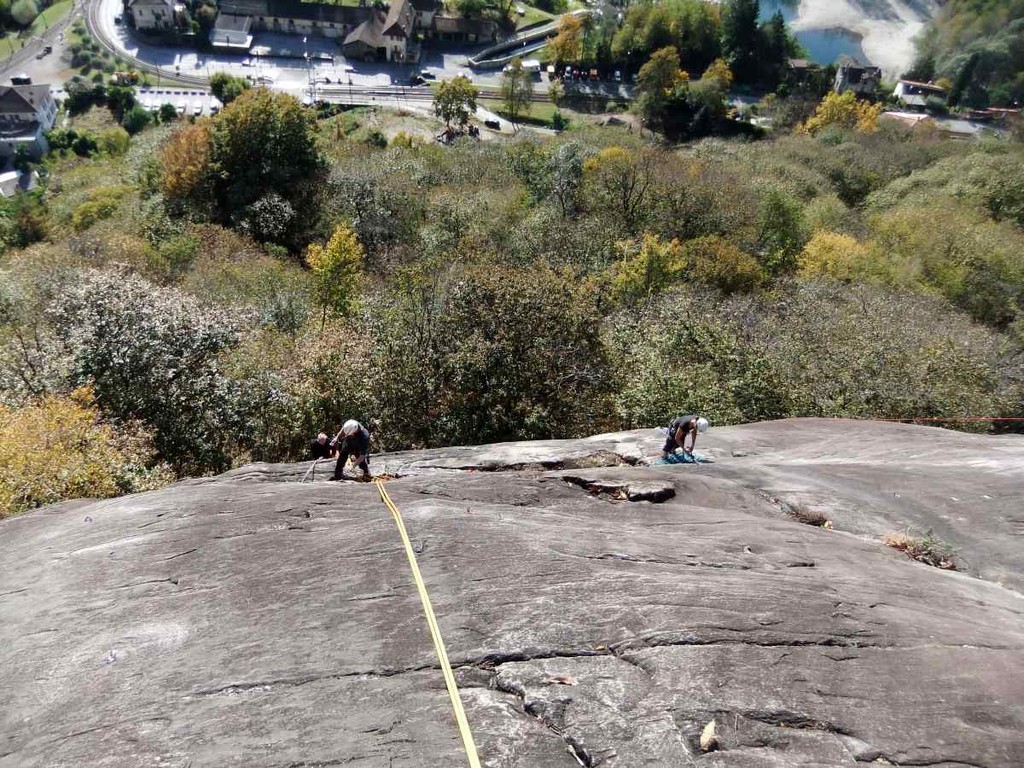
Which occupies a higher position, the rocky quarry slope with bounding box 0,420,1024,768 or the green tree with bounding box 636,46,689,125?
the green tree with bounding box 636,46,689,125

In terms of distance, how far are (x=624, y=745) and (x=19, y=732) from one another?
19.3ft

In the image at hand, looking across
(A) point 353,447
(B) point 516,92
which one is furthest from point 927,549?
(B) point 516,92

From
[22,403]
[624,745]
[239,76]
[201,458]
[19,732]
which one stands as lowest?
[201,458]

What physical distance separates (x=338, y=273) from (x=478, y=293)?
14962mm

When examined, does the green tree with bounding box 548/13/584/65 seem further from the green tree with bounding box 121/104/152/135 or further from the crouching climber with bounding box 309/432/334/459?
the crouching climber with bounding box 309/432/334/459

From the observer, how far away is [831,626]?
7.53 metres

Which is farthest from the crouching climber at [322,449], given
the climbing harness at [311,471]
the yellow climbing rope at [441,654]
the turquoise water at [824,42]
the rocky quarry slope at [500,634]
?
the turquoise water at [824,42]

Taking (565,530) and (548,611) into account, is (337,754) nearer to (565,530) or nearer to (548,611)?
(548,611)

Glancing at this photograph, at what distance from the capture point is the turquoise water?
127 m

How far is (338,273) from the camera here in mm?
35438

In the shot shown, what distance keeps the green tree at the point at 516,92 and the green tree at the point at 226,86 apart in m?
38.5

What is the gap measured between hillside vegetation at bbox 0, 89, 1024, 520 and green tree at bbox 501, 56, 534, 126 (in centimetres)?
4059

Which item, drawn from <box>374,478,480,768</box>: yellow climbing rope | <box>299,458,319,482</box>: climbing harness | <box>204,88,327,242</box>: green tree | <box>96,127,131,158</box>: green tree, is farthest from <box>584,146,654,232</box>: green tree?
<box>96,127,131,158</box>: green tree

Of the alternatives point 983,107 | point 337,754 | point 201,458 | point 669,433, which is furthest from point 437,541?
point 983,107
